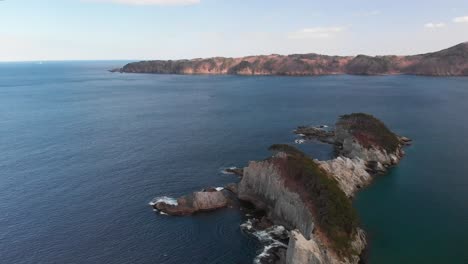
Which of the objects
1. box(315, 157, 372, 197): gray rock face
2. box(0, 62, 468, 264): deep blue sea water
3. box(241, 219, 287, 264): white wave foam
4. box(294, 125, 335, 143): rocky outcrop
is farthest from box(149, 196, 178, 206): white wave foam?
box(294, 125, 335, 143): rocky outcrop

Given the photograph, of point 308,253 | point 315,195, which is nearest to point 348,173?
point 315,195

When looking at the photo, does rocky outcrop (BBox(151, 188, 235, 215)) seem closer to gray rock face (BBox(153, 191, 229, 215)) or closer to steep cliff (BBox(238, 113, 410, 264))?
gray rock face (BBox(153, 191, 229, 215))

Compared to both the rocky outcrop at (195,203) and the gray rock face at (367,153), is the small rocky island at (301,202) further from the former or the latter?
the gray rock face at (367,153)

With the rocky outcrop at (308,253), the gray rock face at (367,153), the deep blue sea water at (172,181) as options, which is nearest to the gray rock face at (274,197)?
the rocky outcrop at (308,253)

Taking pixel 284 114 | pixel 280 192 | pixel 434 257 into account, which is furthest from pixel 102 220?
pixel 284 114

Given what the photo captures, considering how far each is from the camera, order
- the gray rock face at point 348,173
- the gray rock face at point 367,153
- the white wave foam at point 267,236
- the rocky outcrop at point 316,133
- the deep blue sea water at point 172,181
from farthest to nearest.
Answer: the rocky outcrop at point 316,133 < the gray rock face at point 367,153 < the gray rock face at point 348,173 < the deep blue sea water at point 172,181 < the white wave foam at point 267,236

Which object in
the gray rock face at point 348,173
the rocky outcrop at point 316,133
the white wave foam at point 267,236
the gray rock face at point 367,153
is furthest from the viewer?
the rocky outcrop at point 316,133

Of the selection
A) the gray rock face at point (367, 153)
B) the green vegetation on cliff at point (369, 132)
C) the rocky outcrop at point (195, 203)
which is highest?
the green vegetation on cliff at point (369, 132)

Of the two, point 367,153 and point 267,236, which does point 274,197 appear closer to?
point 267,236
